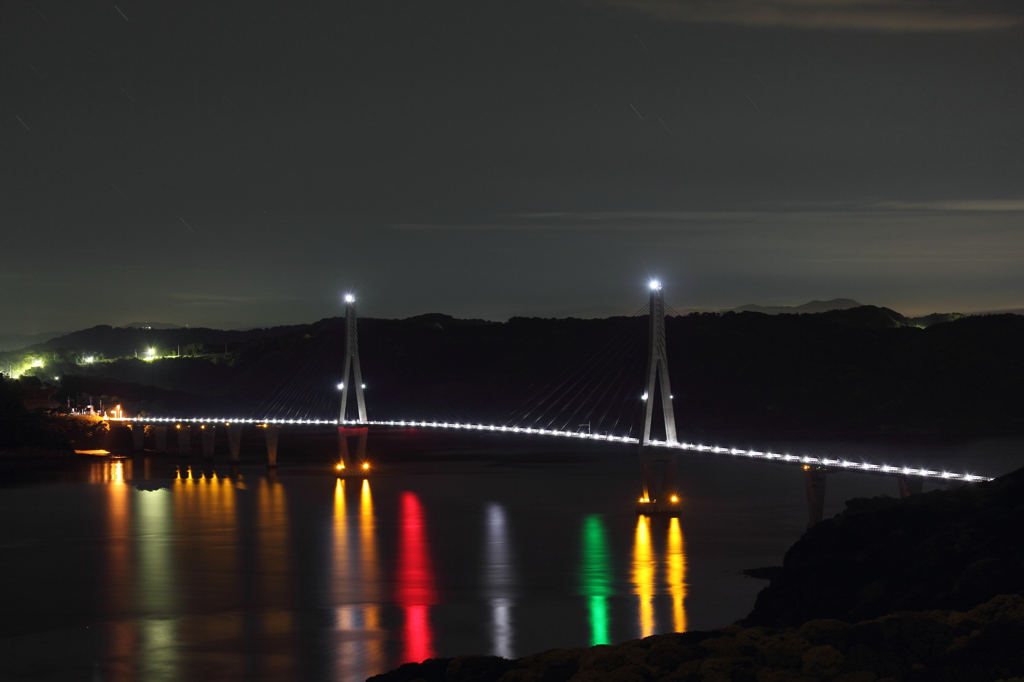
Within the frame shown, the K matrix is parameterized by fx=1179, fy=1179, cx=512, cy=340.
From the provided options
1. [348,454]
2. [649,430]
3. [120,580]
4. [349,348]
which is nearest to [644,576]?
[649,430]

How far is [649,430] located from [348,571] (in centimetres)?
1909

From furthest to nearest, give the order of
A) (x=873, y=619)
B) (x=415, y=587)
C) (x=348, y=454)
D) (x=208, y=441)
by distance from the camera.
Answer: (x=208, y=441) → (x=348, y=454) → (x=415, y=587) → (x=873, y=619)

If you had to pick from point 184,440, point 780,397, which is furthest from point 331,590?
point 780,397

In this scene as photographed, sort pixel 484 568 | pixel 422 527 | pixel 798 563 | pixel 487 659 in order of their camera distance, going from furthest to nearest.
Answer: pixel 422 527 < pixel 484 568 < pixel 798 563 < pixel 487 659

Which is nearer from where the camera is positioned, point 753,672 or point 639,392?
point 753,672

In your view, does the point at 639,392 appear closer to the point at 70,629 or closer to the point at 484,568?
the point at 484,568

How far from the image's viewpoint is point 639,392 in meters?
194

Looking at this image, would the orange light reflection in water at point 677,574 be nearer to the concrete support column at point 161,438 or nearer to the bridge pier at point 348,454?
the bridge pier at point 348,454

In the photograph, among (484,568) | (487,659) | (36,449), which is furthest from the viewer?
(36,449)

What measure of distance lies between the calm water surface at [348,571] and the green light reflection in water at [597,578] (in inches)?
5.0

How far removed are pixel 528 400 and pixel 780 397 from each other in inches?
1577

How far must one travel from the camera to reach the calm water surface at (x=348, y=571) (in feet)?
113

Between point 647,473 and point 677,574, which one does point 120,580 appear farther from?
point 647,473

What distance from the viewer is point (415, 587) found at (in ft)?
151
